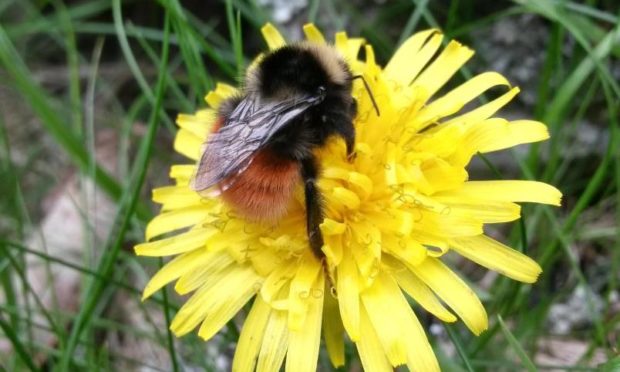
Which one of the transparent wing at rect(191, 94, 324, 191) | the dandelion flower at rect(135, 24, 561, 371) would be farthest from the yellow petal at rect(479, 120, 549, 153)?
the transparent wing at rect(191, 94, 324, 191)

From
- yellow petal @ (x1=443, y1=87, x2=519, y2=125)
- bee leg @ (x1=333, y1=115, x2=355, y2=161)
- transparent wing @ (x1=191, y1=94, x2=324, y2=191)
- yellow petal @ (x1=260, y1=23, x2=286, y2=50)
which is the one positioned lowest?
yellow petal @ (x1=443, y1=87, x2=519, y2=125)

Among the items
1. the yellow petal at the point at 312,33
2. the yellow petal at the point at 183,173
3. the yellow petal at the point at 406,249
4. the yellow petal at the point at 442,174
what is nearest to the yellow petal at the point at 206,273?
the yellow petal at the point at 183,173

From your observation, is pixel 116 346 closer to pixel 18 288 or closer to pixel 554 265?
pixel 18 288

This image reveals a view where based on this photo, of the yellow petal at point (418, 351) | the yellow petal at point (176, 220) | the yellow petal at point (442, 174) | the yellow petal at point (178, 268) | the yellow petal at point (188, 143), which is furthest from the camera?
the yellow petal at point (188, 143)

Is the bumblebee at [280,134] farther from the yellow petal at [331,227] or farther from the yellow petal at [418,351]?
the yellow petal at [418,351]

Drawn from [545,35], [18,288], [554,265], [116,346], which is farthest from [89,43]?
[554,265]

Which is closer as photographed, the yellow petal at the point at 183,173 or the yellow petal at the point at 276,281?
the yellow petal at the point at 276,281

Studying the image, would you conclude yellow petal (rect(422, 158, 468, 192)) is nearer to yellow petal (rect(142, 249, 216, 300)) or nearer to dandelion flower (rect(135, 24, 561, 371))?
dandelion flower (rect(135, 24, 561, 371))

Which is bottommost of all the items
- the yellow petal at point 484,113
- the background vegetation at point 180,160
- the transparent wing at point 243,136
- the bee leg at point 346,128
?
the background vegetation at point 180,160
